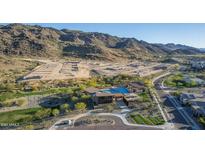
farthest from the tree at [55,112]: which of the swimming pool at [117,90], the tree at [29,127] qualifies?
the swimming pool at [117,90]

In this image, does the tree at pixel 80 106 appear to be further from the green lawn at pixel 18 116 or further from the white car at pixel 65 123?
the green lawn at pixel 18 116

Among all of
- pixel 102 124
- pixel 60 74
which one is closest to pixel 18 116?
pixel 102 124

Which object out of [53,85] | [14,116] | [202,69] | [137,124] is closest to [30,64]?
[53,85]

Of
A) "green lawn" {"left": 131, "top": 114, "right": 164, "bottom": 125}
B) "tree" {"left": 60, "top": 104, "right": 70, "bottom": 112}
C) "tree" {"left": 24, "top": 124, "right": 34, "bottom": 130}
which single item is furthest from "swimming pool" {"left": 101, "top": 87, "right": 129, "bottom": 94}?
"tree" {"left": 24, "top": 124, "right": 34, "bottom": 130}

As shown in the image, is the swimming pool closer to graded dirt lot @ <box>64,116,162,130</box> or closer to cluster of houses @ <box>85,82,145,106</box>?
cluster of houses @ <box>85,82,145,106</box>

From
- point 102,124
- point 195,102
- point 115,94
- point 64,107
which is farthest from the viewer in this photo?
point 115,94

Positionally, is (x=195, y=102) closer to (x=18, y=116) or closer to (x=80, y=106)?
(x=80, y=106)
